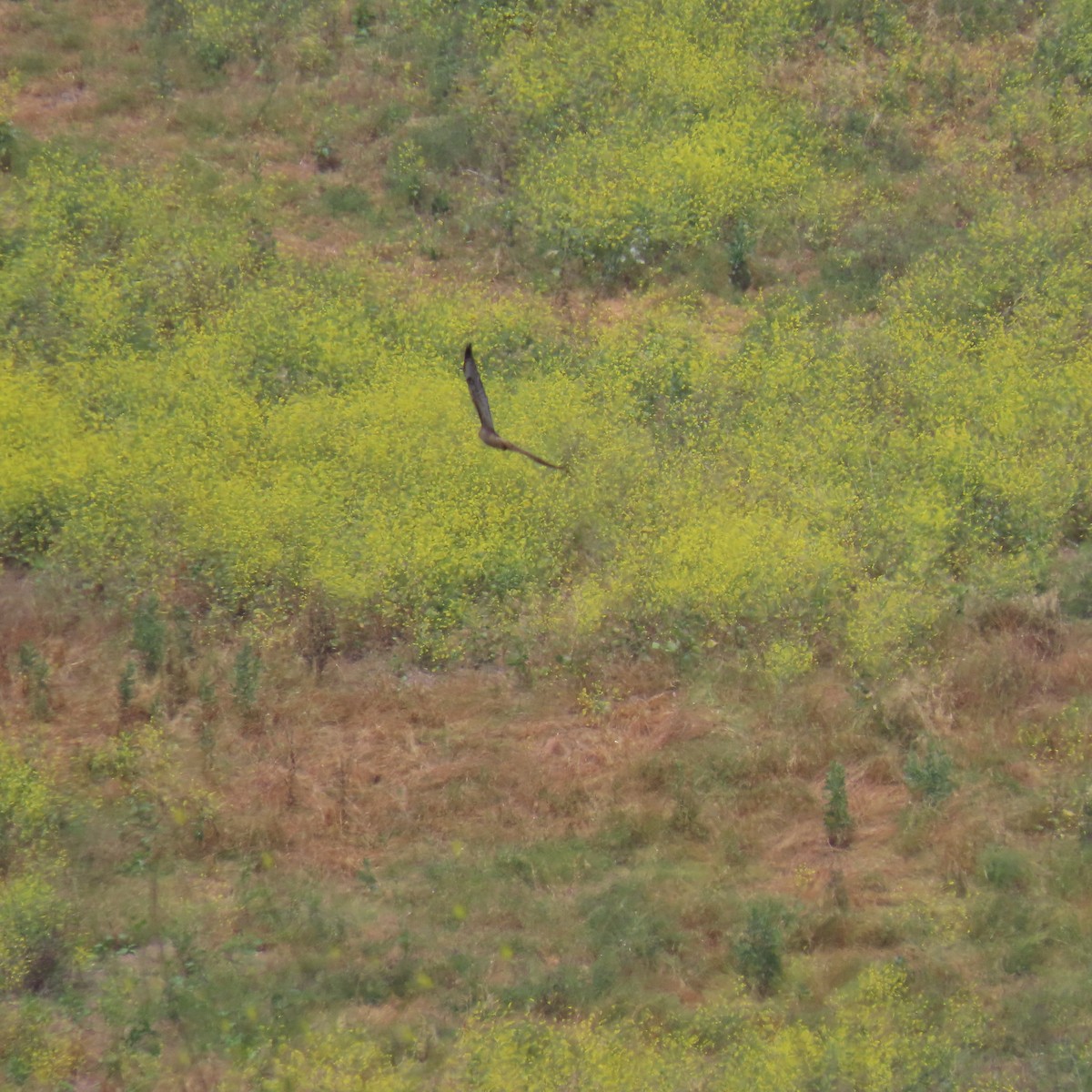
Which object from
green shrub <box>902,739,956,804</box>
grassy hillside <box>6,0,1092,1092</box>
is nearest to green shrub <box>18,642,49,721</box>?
grassy hillside <box>6,0,1092,1092</box>

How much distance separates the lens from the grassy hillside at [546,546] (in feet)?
23.5

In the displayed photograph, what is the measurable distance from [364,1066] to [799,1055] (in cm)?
185

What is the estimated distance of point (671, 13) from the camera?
1310cm

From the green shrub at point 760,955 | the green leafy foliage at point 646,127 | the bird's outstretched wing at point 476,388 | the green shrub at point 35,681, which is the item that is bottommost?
the green shrub at point 760,955

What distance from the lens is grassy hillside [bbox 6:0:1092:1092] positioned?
282 inches

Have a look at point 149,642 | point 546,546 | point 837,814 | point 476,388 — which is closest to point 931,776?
point 837,814

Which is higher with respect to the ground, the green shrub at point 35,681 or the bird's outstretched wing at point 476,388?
the bird's outstretched wing at point 476,388

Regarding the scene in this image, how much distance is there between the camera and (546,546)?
9.52 m

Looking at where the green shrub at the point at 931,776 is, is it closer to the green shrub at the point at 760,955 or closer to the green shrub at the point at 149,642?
the green shrub at the point at 760,955

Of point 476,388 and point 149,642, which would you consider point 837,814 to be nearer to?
point 476,388

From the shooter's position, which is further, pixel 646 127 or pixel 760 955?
pixel 646 127

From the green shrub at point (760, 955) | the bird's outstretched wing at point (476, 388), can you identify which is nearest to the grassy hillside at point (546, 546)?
the green shrub at point (760, 955)

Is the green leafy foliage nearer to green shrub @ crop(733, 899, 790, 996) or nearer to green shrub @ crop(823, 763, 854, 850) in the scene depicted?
green shrub @ crop(823, 763, 854, 850)

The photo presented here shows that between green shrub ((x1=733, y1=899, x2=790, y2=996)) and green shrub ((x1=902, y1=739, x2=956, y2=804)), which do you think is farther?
green shrub ((x1=902, y1=739, x2=956, y2=804))
